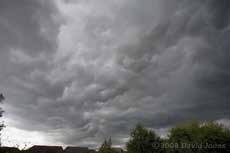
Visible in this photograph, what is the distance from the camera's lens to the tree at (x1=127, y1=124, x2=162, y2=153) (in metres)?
46.6

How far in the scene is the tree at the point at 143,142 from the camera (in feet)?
153

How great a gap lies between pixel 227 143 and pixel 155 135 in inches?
551

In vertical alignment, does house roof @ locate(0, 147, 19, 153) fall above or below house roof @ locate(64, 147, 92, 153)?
above

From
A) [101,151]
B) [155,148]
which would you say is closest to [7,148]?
[101,151]

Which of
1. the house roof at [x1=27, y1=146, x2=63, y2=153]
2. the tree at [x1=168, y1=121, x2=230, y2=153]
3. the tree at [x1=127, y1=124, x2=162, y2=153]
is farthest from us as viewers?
the house roof at [x1=27, y1=146, x2=63, y2=153]

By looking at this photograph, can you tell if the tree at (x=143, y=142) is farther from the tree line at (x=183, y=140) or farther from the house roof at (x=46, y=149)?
the house roof at (x=46, y=149)

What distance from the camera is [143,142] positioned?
46844 mm

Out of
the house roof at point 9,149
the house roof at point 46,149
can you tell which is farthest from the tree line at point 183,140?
the house roof at point 46,149

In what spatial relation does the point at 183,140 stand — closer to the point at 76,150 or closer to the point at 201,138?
the point at 201,138

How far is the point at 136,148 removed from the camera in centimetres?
4662

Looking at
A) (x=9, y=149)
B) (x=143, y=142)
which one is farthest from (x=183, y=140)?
(x=9, y=149)

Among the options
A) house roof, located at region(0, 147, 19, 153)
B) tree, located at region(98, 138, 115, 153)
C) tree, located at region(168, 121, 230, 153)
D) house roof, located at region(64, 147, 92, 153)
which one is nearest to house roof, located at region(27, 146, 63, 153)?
house roof, located at region(64, 147, 92, 153)

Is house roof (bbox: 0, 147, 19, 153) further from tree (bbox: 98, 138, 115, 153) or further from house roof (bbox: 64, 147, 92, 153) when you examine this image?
house roof (bbox: 64, 147, 92, 153)

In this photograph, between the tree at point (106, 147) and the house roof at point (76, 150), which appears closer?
the tree at point (106, 147)
